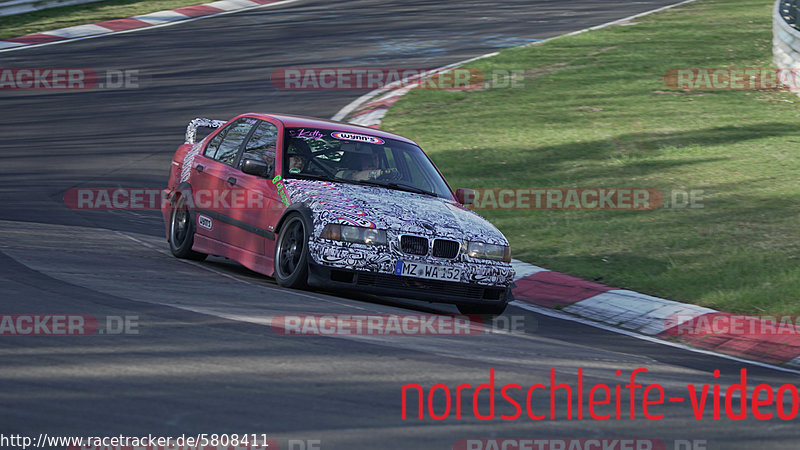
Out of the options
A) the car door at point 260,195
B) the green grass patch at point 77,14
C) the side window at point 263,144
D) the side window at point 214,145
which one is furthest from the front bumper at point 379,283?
the green grass patch at point 77,14

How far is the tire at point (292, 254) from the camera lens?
26.7 feet

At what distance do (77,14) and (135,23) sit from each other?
216cm

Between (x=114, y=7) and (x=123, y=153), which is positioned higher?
(x=114, y=7)

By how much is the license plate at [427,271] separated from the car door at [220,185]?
175 centimetres

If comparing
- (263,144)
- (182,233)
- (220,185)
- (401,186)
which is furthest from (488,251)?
(182,233)

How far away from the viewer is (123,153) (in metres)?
16.2

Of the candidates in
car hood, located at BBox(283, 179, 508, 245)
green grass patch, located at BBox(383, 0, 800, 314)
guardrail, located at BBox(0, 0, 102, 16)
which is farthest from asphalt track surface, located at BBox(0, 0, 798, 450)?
guardrail, located at BBox(0, 0, 102, 16)

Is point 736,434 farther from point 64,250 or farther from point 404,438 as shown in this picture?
point 64,250

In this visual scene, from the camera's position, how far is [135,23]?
2892 cm

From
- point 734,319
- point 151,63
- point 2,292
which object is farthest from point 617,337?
point 151,63

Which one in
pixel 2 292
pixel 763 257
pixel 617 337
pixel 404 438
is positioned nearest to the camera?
pixel 404 438

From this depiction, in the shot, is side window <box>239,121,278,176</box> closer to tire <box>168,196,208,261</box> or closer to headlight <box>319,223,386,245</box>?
tire <box>168,196,208,261</box>

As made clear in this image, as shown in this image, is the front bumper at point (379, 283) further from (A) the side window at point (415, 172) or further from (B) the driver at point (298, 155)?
(A) the side window at point (415, 172)

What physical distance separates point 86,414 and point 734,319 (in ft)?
18.9
